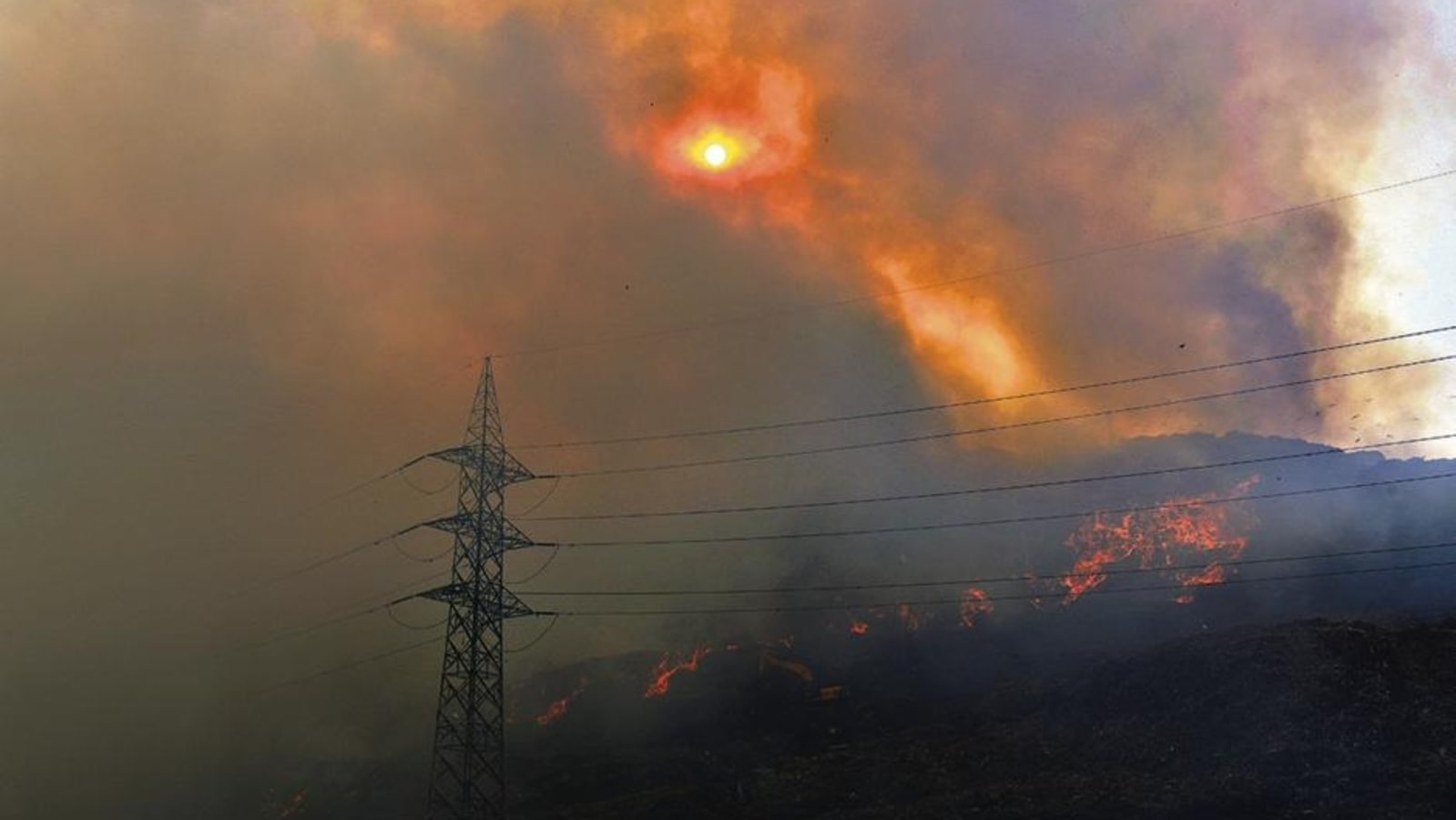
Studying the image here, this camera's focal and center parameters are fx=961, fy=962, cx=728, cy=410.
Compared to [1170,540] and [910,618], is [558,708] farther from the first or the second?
[1170,540]

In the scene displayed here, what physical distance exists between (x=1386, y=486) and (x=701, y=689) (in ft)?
288

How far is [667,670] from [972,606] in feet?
129

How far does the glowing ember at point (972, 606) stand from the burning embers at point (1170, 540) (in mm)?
9664

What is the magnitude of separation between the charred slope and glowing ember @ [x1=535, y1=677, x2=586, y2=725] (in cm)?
1665

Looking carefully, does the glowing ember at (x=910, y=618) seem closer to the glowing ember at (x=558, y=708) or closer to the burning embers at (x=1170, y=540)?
the burning embers at (x=1170, y=540)

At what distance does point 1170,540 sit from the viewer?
11925cm

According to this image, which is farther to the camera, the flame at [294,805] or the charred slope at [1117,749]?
the flame at [294,805]

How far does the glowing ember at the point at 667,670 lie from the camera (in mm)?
117875

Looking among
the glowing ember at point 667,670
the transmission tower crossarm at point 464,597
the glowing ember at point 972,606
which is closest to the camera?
the transmission tower crossarm at point 464,597

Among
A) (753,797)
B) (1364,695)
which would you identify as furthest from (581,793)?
(1364,695)

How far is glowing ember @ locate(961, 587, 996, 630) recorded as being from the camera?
116000 mm

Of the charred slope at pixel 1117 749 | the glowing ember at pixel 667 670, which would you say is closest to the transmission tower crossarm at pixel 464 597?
the charred slope at pixel 1117 749

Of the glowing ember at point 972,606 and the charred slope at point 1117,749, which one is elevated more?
the glowing ember at point 972,606

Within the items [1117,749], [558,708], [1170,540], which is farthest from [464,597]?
[1170,540]
